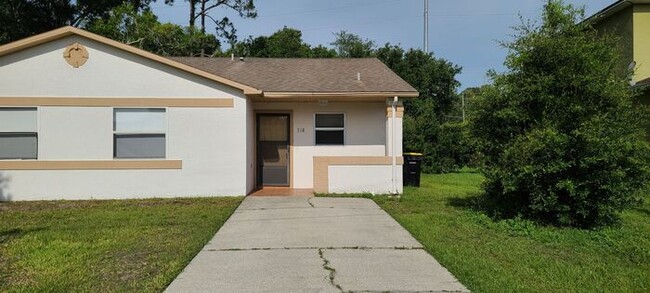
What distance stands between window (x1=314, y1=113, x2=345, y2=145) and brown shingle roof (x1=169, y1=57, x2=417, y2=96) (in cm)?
98

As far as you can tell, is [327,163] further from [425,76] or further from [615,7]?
[425,76]

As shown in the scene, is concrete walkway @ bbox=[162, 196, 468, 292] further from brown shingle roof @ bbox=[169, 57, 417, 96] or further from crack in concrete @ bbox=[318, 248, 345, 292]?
brown shingle roof @ bbox=[169, 57, 417, 96]

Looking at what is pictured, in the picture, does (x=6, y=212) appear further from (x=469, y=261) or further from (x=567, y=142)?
(x=567, y=142)

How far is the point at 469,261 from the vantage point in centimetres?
594

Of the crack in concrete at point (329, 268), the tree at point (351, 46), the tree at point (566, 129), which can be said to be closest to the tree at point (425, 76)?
the tree at point (351, 46)

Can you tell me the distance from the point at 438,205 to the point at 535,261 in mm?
4814

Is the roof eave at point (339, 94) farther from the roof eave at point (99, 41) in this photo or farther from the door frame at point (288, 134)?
the door frame at point (288, 134)

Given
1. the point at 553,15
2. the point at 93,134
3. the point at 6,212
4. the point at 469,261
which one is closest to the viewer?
the point at 469,261

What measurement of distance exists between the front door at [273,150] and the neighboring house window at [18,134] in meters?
5.56

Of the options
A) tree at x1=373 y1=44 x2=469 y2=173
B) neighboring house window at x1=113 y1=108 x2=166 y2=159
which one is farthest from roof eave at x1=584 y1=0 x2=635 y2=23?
neighboring house window at x1=113 y1=108 x2=166 y2=159

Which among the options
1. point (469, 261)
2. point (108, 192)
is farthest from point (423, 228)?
point (108, 192)

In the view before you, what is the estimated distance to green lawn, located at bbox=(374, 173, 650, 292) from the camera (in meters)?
5.15

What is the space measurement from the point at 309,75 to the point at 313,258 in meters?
9.31

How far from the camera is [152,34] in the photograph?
2909 centimetres
